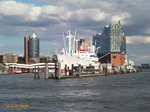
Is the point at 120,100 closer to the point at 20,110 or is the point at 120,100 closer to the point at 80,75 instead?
the point at 20,110

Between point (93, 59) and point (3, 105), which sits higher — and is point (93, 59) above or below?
above

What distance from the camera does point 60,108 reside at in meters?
46.6

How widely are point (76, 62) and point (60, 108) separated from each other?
133364 mm

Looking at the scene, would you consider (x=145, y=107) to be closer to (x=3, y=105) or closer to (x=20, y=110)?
(x=20, y=110)

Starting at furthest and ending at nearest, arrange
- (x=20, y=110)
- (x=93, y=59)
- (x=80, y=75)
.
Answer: (x=93, y=59) → (x=80, y=75) → (x=20, y=110)

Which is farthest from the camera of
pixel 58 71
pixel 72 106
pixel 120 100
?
pixel 58 71

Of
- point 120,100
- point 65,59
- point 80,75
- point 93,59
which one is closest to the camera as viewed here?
point 120,100

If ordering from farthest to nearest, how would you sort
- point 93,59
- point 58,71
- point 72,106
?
point 93,59
point 58,71
point 72,106

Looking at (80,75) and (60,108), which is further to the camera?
(80,75)

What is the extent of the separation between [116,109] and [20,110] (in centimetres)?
1272

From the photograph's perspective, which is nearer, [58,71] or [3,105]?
[3,105]

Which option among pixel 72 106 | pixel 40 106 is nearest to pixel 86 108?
pixel 72 106

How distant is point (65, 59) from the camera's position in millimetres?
177625

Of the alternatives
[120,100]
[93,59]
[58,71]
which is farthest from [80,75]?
[120,100]
